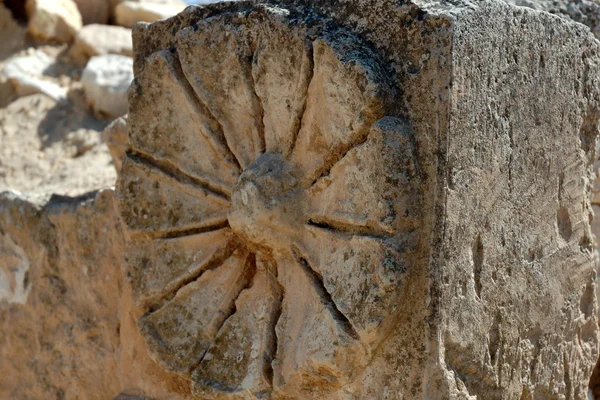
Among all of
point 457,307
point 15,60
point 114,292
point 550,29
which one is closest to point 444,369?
point 457,307

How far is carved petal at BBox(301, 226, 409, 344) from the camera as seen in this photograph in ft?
5.53

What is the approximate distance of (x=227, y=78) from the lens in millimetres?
1987

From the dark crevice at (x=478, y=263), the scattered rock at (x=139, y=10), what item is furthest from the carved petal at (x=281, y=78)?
the scattered rock at (x=139, y=10)

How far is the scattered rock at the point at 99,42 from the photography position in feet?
14.7

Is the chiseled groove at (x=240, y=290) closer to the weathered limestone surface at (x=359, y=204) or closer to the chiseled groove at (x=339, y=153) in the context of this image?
the weathered limestone surface at (x=359, y=204)

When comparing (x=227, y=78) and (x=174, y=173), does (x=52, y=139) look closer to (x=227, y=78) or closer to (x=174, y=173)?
(x=174, y=173)

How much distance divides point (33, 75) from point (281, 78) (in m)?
2.96

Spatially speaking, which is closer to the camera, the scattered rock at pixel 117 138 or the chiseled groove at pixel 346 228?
the chiseled groove at pixel 346 228

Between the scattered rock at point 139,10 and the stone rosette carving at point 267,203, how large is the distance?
2.79 m

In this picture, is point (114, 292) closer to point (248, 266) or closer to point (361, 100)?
point (248, 266)

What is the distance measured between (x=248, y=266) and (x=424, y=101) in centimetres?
59

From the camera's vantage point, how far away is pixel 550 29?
1950 millimetres

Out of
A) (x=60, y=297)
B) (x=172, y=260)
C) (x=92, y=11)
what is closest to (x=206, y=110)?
(x=172, y=260)

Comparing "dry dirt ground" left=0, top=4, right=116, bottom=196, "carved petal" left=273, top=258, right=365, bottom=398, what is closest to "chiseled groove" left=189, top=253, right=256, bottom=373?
"carved petal" left=273, top=258, right=365, bottom=398
